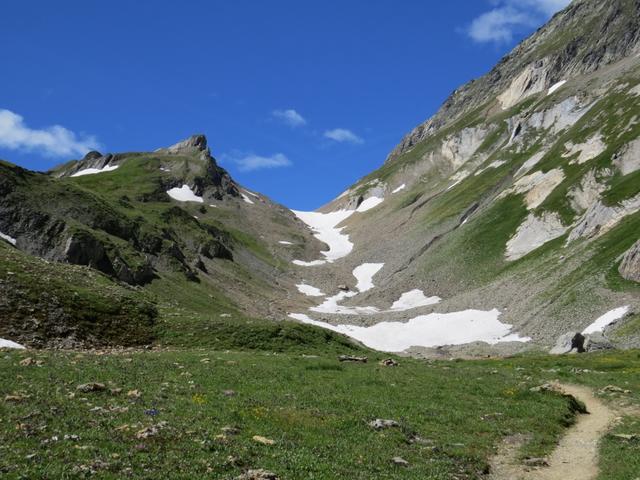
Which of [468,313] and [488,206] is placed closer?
[468,313]

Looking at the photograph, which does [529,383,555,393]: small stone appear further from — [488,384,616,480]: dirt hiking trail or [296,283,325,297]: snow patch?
[296,283,325,297]: snow patch

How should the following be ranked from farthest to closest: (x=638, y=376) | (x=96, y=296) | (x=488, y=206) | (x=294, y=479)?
1. (x=488, y=206)
2. (x=96, y=296)
3. (x=638, y=376)
4. (x=294, y=479)

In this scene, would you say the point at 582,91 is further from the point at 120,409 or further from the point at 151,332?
the point at 120,409

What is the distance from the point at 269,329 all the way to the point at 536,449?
25989mm

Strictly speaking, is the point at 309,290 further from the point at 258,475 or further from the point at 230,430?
the point at 258,475

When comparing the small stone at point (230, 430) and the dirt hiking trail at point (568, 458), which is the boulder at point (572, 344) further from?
the small stone at point (230, 430)

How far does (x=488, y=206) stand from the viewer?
479 feet

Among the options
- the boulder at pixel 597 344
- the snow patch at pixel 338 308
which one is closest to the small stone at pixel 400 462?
the boulder at pixel 597 344

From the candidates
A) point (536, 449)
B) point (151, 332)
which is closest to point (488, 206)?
point (151, 332)

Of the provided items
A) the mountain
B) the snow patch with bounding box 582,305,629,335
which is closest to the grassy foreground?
the mountain

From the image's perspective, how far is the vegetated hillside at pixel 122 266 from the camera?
120ft

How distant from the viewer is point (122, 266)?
265 ft

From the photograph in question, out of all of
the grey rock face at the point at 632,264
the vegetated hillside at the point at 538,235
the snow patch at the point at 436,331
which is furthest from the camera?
the snow patch at the point at 436,331

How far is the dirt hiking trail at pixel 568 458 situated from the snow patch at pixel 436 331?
52746mm
